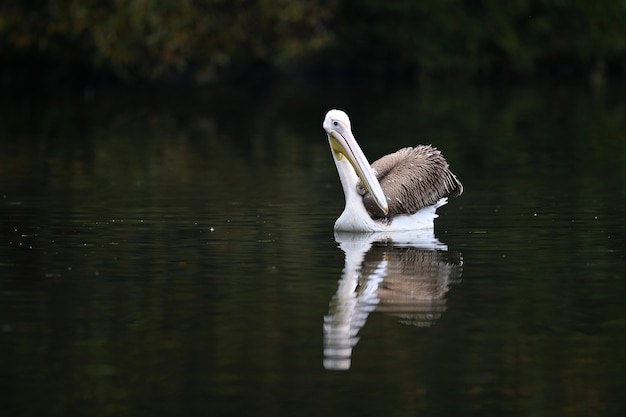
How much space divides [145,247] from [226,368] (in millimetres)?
4721

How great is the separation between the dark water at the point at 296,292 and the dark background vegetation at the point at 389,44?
19.3 metres

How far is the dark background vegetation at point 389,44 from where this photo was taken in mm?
41531

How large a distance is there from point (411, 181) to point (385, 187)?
0.23m

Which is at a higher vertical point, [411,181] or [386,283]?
[411,181]

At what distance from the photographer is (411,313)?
939cm

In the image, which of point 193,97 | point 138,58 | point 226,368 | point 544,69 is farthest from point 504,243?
point 544,69

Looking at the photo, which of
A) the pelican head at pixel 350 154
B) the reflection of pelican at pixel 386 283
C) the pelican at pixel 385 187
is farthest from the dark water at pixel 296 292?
the pelican head at pixel 350 154

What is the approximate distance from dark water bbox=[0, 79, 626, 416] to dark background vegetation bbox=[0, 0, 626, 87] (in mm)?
19295

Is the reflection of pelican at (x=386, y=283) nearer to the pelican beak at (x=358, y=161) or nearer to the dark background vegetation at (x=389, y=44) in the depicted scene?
the pelican beak at (x=358, y=161)

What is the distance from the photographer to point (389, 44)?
51.8m

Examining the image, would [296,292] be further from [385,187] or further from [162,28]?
[162,28]

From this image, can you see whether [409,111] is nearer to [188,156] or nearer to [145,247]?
[188,156]

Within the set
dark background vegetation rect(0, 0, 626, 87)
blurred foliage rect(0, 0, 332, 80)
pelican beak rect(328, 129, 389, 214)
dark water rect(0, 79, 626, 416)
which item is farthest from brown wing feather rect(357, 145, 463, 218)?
dark background vegetation rect(0, 0, 626, 87)

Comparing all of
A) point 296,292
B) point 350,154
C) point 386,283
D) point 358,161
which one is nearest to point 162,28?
point 350,154
